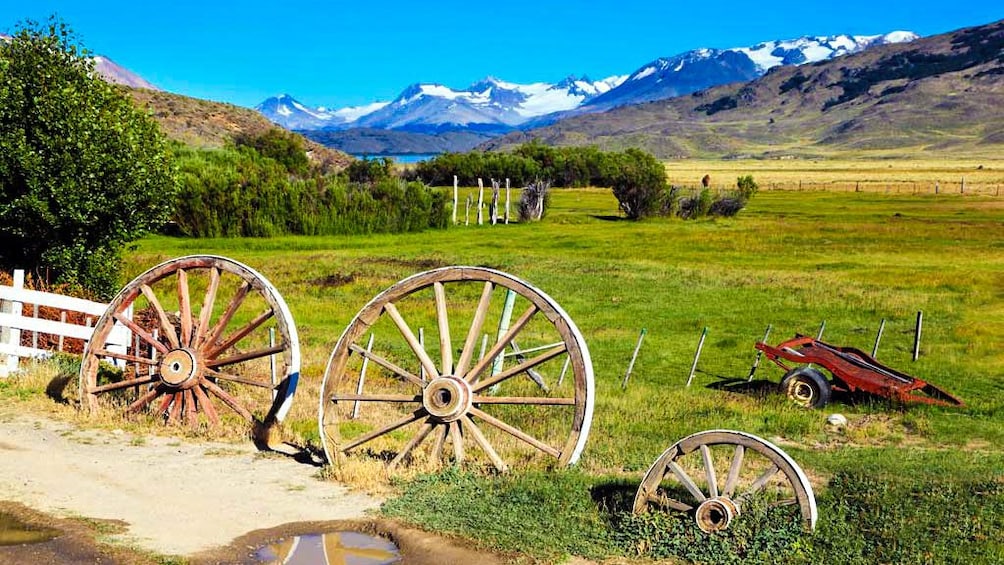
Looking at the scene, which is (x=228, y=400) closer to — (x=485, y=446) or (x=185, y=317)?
(x=185, y=317)

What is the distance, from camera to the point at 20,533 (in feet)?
33.7

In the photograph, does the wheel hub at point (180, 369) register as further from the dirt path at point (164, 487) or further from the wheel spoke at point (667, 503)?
the wheel spoke at point (667, 503)

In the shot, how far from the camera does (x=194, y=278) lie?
1400 inches

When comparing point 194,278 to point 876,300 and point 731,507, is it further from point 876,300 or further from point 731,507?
point 731,507

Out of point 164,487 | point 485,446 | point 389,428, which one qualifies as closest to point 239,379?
point 164,487

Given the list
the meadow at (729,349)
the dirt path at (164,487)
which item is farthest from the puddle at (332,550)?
the meadow at (729,349)

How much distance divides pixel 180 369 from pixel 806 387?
38.6 ft

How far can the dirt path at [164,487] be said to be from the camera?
35.1ft

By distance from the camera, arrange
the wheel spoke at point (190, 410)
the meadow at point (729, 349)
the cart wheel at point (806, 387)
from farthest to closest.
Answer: the cart wheel at point (806, 387) < the wheel spoke at point (190, 410) < the meadow at point (729, 349)

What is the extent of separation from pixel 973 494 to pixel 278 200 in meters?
50.4

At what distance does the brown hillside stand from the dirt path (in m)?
97.3

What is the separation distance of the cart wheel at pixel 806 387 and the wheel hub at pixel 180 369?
1124 centimetres

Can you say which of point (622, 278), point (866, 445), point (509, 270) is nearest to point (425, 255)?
point (509, 270)

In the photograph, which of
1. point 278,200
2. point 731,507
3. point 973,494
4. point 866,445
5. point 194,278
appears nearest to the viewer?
point 731,507
